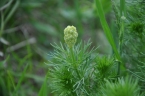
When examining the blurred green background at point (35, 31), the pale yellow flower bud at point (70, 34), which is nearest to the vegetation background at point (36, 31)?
the blurred green background at point (35, 31)

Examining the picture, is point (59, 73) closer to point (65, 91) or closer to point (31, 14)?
point (65, 91)

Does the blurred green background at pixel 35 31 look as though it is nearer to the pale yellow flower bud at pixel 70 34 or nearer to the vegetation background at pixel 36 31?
the vegetation background at pixel 36 31

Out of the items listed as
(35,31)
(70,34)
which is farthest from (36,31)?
(70,34)

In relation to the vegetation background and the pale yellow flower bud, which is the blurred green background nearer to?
the vegetation background

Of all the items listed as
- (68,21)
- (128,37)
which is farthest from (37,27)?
(128,37)

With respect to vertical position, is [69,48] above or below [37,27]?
below

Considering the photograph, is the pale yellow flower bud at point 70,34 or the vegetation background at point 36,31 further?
the vegetation background at point 36,31

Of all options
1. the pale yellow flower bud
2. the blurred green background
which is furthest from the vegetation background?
the pale yellow flower bud

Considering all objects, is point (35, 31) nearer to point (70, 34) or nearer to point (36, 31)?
point (36, 31)
